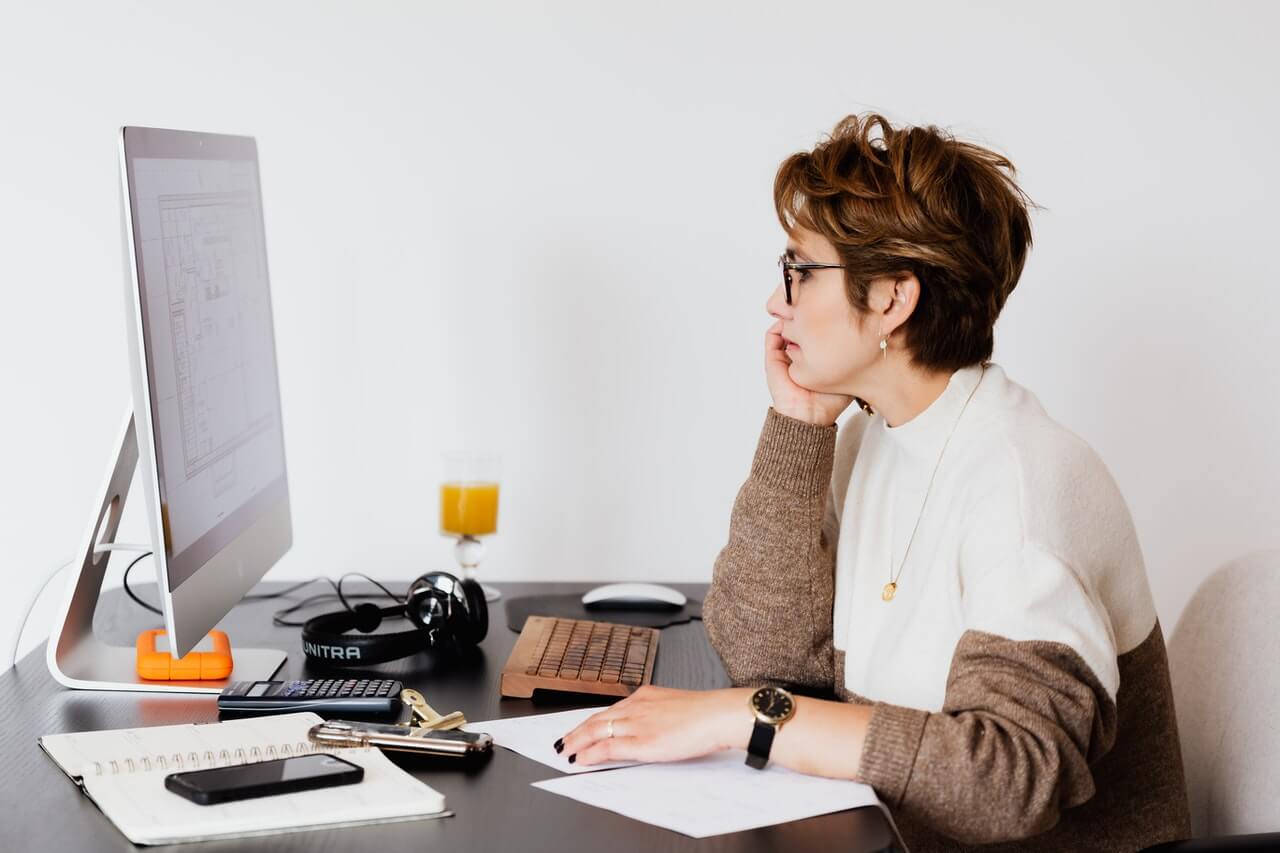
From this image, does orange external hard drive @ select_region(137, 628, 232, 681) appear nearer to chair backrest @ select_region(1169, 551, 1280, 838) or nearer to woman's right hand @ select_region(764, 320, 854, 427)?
woman's right hand @ select_region(764, 320, 854, 427)

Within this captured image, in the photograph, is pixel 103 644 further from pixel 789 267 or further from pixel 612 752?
pixel 789 267

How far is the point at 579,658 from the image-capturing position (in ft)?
5.01

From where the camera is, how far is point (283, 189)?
2.30 metres

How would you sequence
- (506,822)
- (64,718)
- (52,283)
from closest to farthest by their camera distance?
(506,822), (64,718), (52,283)

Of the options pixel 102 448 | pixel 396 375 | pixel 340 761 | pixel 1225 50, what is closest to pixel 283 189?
pixel 396 375

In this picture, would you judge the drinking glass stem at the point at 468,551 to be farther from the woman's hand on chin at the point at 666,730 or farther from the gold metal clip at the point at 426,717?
the woman's hand on chin at the point at 666,730

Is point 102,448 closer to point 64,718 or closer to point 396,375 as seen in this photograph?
point 396,375

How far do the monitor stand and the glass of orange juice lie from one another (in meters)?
0.48

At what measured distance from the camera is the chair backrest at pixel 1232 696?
4.60 ft

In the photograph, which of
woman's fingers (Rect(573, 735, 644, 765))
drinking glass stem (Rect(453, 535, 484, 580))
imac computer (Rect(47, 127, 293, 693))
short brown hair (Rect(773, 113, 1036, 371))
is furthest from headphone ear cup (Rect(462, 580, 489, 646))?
short brown hair (Rect(773, 113, 1036, 371))

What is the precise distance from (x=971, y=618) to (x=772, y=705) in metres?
0.22

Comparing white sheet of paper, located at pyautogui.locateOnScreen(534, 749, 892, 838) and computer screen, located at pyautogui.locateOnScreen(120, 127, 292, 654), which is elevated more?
computer screen, located at pyautogui.locateOnScreen(120, 127, 292, 654)

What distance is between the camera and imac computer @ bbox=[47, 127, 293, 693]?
1258 millimetres

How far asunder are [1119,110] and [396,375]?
1354 mm
